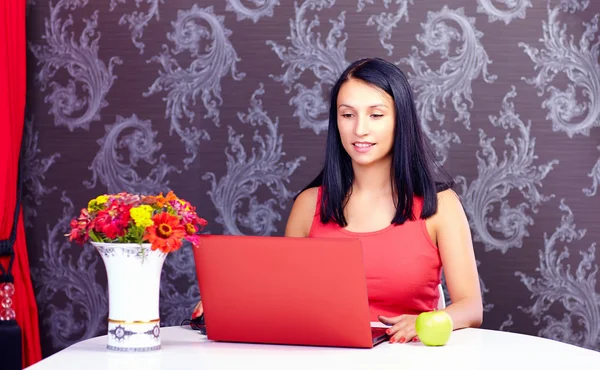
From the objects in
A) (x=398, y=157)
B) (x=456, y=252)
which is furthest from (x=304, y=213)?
(x=456, y=252)

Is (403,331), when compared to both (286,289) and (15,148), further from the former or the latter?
(15,148)

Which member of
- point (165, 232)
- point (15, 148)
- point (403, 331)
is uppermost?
point (15, 148)

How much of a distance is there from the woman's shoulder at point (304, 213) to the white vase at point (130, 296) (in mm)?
1014

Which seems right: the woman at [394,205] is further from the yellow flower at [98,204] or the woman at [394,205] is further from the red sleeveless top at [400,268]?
the yellow flower at [98,204]

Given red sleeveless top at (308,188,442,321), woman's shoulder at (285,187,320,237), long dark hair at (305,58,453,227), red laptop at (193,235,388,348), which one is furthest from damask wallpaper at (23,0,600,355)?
red laptop at (193,235,388,348)

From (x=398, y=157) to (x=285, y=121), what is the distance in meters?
1.00

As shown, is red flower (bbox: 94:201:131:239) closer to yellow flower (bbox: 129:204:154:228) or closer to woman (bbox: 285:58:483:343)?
yellow flower (bbox: 129:204:154:228)

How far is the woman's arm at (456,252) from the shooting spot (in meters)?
2.35

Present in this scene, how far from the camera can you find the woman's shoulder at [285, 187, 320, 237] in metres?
2.68

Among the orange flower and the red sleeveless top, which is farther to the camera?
the red sleeveless top

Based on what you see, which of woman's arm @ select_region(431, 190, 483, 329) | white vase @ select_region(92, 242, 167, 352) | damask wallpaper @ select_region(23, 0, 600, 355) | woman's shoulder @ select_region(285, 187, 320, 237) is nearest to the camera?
white vase @ select_region(92, 242, 167, 352)

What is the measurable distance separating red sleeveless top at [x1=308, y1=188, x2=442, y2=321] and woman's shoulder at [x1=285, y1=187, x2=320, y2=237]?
0.26 meters

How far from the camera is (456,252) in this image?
2.41 meters

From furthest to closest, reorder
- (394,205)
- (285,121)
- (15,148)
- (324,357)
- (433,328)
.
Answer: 1. (285,121)
2. (15,148)
3. (394,205)
4. (433,328)
5. (324,357)
